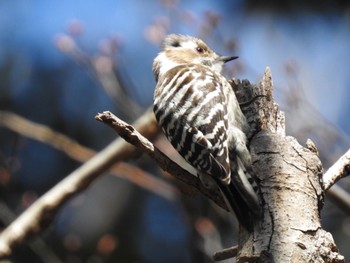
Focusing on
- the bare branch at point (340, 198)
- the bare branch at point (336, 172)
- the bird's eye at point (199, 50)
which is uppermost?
the bird's eye at point (199, 50)

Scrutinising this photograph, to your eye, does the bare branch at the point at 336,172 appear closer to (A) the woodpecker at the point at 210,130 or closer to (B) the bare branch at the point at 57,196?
(A) the woodpecker at the point at 210,130

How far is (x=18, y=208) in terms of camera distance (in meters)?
5.81

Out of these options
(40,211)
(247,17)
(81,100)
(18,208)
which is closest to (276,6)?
(247,17)

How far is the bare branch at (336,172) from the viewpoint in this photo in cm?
335

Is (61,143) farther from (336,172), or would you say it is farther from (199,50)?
(336,172)

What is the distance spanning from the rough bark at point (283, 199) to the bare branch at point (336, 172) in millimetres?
125

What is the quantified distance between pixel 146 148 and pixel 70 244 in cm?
302

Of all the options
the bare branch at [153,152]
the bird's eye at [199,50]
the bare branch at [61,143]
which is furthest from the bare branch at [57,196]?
the bare branch at [153,152]

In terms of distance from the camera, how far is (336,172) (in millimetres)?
3375

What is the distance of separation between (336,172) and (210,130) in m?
0.57

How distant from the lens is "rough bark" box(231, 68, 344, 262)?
2.92 m

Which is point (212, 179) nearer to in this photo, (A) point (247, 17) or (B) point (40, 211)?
(B) point (40, 211)

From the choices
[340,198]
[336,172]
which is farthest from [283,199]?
[340,198]

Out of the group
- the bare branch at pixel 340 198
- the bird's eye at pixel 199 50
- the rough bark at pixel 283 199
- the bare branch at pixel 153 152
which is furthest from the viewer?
the bird's eye at pixel 199 50
